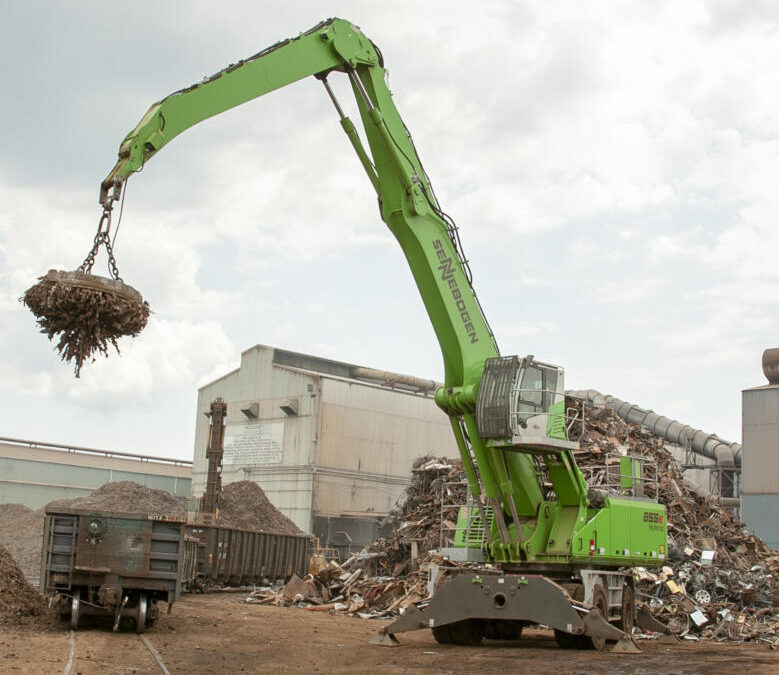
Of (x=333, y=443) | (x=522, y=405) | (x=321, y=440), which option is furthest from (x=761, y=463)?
(x=522, y=405)

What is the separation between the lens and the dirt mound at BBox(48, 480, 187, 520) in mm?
30312

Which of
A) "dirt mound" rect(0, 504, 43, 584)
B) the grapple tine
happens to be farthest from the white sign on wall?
the grapple tine

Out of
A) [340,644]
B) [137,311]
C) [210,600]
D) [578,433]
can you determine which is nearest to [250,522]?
[210,600]

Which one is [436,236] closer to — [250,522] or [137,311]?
[137,311]

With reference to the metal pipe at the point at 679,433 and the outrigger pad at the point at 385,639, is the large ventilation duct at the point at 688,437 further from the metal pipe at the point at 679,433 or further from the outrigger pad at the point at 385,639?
the outrigger pad at the point at 385,639

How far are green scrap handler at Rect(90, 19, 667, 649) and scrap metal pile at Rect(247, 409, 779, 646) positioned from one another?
1.51 metres

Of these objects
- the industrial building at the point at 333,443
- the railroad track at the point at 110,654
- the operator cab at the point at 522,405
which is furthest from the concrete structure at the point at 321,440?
the operator cab at the point at 522,405

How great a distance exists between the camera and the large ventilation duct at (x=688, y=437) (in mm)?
43188

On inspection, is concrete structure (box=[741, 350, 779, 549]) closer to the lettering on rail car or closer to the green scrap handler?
the green scrap handler

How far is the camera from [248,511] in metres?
33.9

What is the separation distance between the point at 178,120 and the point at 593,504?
8.32 metres

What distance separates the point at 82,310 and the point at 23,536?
2046 centimetres

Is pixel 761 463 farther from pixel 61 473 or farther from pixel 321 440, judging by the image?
pixel 61 473

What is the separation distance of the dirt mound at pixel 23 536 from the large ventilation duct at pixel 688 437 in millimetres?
22124
